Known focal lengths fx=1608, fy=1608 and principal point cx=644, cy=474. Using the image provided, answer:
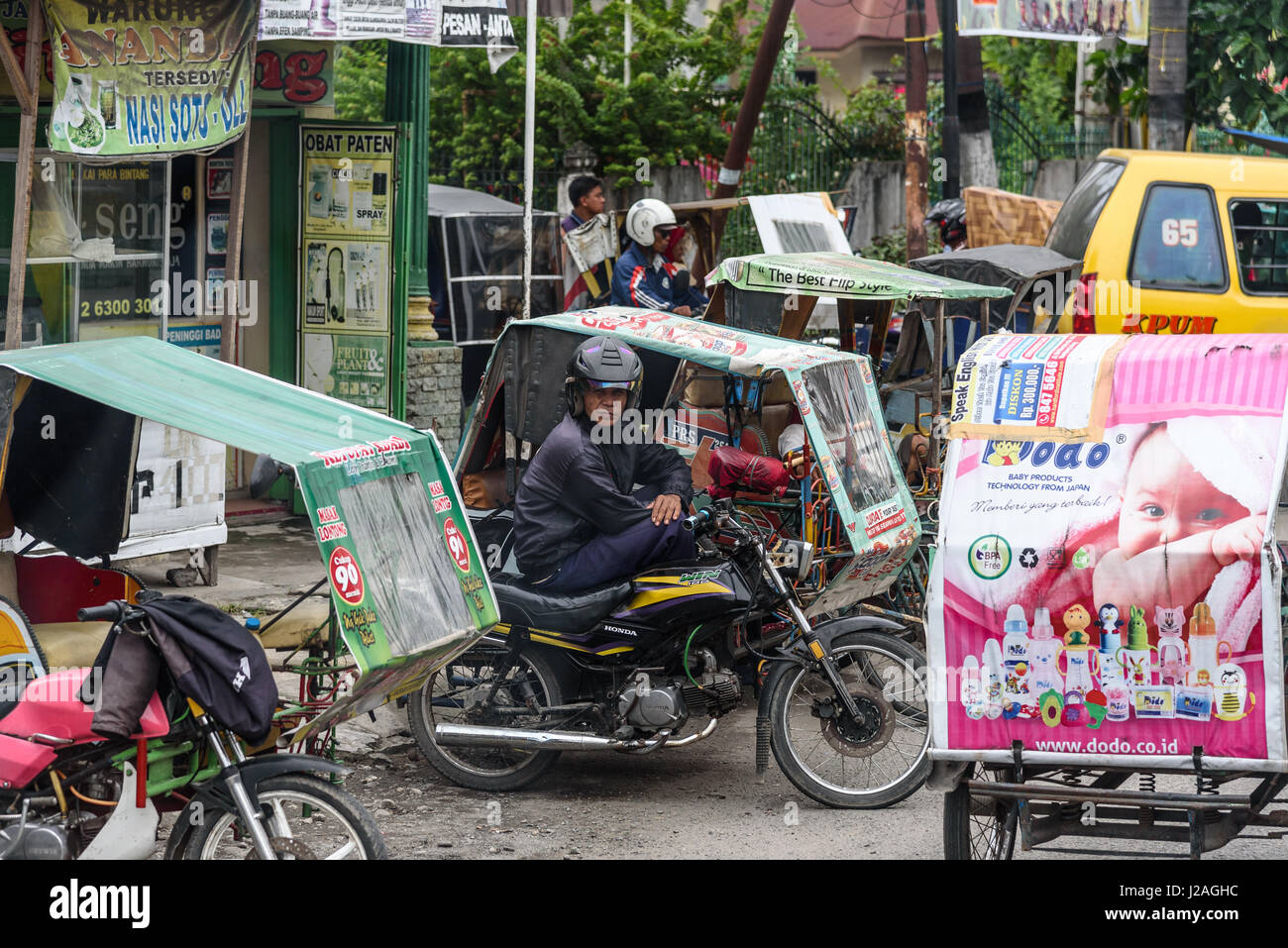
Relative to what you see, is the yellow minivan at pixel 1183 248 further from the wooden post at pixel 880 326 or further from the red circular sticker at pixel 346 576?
the red circular sticker at pixel 346 576

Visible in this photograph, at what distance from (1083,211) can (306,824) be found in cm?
840

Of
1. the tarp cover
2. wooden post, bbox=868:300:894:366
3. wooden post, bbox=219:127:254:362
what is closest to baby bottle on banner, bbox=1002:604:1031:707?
the tarp cover

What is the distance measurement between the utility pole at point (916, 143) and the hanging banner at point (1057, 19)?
0.71 m

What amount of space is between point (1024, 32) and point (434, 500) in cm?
1068

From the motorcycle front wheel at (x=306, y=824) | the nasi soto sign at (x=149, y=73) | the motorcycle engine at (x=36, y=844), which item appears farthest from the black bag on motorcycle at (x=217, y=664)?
the nasi soto sign at (x=149, y=73)

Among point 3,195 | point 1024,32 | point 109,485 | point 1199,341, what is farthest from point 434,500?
point 1024,32

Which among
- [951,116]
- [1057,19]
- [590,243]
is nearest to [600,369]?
[590,243]

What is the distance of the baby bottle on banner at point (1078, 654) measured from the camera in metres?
4.63

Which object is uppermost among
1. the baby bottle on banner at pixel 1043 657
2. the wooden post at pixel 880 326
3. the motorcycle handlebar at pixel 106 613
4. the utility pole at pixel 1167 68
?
the utility pole at pixel 1167 68

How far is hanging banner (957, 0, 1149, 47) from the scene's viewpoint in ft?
45.9

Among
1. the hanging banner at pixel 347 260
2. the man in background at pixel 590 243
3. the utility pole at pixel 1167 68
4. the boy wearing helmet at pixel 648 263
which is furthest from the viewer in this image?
the utility pole at pixel 1167 68

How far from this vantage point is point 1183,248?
1114cm

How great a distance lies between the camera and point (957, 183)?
1509 cm

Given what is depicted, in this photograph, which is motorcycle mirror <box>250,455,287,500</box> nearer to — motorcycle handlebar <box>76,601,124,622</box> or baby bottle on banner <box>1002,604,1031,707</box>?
motorcycle handlebar <box>76,601,124,622</box>
